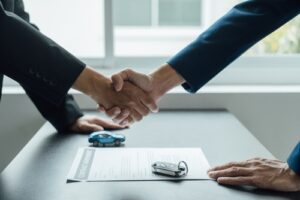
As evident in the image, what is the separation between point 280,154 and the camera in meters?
2.06

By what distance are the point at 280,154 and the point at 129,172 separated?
1040 millimetres

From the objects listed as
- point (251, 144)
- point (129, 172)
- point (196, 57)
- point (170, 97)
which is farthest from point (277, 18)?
point (129, 172)

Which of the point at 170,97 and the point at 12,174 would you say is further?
the point at 170,97

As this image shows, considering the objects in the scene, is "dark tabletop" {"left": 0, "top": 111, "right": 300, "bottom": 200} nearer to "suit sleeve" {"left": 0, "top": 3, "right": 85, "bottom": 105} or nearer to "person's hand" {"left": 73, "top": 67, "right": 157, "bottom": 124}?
"person's hand" {"left": 73, "top": 67, "right": 157, "bottom": 124}

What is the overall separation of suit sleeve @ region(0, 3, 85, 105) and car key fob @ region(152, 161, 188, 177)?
1.15 ft

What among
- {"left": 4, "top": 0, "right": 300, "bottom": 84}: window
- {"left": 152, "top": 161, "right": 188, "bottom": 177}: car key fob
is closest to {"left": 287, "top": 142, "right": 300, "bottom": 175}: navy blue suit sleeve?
{"left": 152, "top": 161, "right": 188, "bottom": 177}: car key fob

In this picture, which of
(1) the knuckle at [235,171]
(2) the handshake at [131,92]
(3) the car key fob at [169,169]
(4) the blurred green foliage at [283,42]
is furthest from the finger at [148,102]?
(4) the blurred green foliage at [283,42]

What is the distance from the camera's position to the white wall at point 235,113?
1978mm

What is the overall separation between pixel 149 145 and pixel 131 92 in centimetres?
28

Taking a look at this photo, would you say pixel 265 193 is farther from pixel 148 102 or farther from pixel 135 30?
pixel 135 30

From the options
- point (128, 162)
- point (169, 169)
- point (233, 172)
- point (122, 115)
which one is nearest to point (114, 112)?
point (122, 115)

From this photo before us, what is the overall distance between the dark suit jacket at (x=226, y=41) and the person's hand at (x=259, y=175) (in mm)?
434

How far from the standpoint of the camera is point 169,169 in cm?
120

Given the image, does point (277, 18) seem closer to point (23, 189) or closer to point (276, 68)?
point (276, 68)
